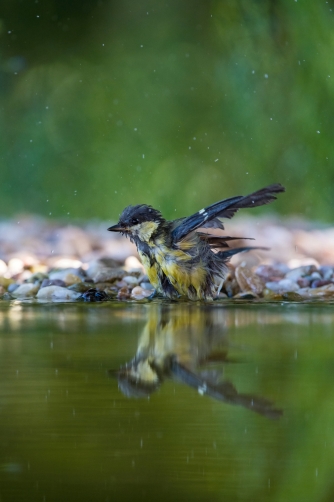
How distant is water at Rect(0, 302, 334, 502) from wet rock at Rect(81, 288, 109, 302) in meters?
1.09

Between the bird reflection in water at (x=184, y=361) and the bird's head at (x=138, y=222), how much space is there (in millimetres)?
703

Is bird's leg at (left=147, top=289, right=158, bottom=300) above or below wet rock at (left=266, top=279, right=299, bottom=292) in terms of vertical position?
below

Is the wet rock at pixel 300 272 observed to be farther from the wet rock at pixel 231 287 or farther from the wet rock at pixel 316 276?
the wet rock at pixel 231 287

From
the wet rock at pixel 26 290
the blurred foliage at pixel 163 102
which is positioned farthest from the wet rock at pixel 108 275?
the blurred foliage at pixel 163 102

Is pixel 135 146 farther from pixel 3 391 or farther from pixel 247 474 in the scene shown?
pixel 247 474

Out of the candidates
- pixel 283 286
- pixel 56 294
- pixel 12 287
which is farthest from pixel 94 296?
pixel 283 286

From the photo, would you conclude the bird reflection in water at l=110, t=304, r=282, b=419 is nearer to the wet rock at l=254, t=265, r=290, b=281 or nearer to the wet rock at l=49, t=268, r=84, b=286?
the wet rock at l=49, t=268, r=84, b=286

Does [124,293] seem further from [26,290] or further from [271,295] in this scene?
[271,295]

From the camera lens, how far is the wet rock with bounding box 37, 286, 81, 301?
3.17 metres

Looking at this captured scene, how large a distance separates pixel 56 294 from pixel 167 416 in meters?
2.21

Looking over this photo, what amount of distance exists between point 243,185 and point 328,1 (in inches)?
50.9

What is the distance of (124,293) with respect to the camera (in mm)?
3320

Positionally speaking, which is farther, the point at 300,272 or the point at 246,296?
the point at 300,272

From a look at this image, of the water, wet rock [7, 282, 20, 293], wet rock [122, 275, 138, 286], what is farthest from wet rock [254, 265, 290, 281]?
the water
